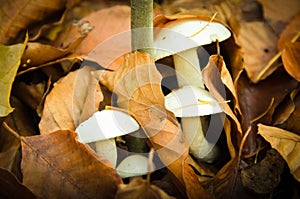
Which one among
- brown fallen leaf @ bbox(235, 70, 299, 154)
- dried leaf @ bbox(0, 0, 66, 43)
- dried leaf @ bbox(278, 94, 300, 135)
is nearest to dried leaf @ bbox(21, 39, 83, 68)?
dried leaf @ bbox(0, 0, 66, 43)

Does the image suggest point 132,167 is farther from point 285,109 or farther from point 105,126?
point 285,109

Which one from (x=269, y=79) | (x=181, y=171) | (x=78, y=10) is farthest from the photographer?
(x=78, y=10)

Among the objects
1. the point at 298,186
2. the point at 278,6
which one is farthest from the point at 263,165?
the point at 278,6

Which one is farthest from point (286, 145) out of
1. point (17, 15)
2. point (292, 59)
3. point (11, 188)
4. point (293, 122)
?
point (17, 15)

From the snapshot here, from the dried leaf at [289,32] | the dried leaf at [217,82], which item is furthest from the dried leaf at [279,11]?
the dried leaf at [217,82]

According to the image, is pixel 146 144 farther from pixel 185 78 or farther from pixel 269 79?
pixel 269 79
